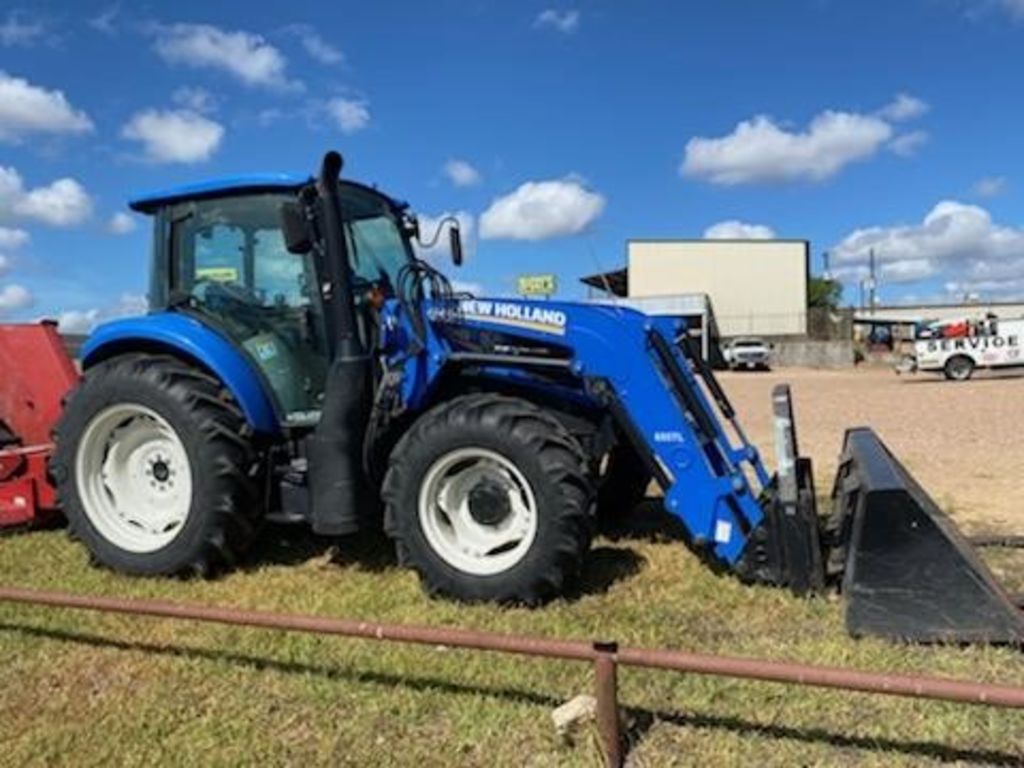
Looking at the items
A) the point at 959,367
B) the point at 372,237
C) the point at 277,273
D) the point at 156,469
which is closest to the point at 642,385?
the point at 372,237

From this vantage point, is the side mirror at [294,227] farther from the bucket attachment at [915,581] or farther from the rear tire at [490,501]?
the bucket attachment at [915,581]

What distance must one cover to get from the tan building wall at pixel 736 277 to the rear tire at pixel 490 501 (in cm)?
5430

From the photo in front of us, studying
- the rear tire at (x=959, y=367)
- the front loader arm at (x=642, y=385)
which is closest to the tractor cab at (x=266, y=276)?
the front loader arm at (x=642, y=385)

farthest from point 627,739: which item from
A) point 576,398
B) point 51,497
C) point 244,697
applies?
point 51,497

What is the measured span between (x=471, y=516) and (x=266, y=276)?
1.98 metres

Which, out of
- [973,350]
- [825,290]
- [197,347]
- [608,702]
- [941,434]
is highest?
[825,290]

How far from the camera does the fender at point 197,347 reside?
589cm

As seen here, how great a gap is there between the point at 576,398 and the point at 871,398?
1872 centimetres

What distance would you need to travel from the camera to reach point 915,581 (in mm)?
4438

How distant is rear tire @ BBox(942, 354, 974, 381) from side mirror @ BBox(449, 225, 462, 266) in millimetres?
27246

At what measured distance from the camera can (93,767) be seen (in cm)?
363

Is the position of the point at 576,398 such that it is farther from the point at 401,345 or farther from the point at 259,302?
the point at 259,302

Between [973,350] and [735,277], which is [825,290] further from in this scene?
[973,350]

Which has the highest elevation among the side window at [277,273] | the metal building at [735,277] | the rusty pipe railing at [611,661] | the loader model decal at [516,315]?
the metal building at [735,277]
